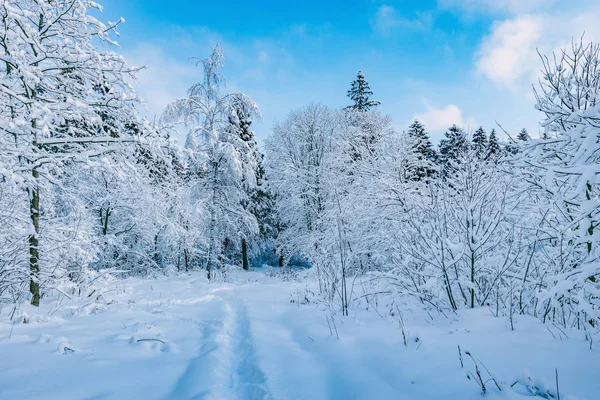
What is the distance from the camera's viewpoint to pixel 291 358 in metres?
3.13

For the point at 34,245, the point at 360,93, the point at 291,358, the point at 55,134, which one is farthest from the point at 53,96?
the point at 360,93

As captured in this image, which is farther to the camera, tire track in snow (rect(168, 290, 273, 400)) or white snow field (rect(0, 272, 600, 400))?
tire track in snow (rect(168, 290, 273, 400))

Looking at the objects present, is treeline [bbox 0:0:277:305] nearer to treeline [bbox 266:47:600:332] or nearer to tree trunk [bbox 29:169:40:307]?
tree trunk [bbox 29:169:40:307]

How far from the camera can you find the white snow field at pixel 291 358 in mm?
2270

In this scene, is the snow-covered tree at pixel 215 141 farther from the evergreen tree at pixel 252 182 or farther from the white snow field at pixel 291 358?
the white snow field at pixel 291 358

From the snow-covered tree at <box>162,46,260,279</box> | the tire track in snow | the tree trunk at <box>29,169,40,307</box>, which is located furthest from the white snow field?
the snow-covered tree at <box>162,46,260,279</box>

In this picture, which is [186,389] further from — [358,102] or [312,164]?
[358,102]

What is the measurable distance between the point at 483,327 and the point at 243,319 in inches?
138

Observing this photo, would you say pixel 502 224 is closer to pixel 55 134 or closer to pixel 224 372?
pixel 224 372

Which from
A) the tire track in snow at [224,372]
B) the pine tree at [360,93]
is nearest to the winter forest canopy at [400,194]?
the tire track in snow at [224,372]

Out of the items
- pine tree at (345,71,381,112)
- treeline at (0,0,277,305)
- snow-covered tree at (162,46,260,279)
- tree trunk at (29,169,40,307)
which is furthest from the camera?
Answer: pine tree at (345,71,381,112)

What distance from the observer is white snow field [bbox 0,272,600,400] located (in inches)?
89.4

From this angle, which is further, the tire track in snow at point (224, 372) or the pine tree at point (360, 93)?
the pine tree at point (360, 93)

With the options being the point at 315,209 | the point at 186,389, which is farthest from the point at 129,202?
the point at 186,389
